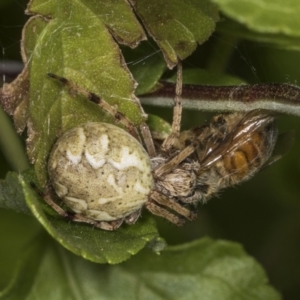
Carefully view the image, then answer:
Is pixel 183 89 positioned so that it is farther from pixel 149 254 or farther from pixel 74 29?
pixel 149 254

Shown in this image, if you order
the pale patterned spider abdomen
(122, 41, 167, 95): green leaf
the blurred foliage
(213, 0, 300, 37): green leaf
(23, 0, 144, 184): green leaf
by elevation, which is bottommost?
the blurred foliage

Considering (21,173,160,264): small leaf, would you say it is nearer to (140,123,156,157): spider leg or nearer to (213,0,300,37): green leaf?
(140,123,156,157): spider leg

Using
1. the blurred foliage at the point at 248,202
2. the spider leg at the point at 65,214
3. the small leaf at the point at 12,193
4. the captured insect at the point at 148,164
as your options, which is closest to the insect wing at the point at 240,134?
the captured insect at the point at 148,164

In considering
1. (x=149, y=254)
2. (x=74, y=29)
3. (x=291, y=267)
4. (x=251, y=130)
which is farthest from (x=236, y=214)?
(x=74, y=29)

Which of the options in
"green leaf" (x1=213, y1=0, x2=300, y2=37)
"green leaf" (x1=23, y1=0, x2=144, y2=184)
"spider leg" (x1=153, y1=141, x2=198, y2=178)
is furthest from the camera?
"spider leg" (x1=153, y1=141, x2=198, y2=178)

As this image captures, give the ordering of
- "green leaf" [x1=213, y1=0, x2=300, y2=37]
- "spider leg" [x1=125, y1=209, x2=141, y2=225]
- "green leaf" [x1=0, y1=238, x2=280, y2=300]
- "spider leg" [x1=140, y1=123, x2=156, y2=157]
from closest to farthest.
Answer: "green leaf" [x1=213, y1=0, x2=300, y2=37] → "spider leg" [x1=125, y1=209, x2=141, y2=225] → "spider leg" [x1=140, y1=123, x2=156, y2=157] → "green leaf" [x1=0, y1=238, x2=280, y2=300]

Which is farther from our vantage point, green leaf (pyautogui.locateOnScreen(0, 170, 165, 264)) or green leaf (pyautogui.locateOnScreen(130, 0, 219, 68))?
green leaf (pyautogui.locateOnScreen(130, 0, 219, 68))

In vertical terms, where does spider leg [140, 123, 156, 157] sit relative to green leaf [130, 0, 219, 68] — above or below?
below

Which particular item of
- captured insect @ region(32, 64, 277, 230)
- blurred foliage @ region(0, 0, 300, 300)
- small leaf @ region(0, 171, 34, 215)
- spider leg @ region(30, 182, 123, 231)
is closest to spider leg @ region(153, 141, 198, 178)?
captured insect @ region(32, 64, 277, 230)
